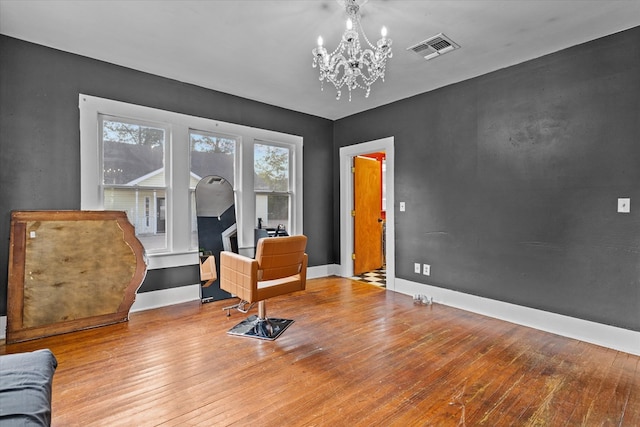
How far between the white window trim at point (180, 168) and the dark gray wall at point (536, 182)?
75.3 inches

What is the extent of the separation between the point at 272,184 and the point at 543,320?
3716 millimetres

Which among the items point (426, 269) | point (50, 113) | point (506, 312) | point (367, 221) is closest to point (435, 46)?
point (426, 269)

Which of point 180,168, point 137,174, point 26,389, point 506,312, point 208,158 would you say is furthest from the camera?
point 208,158

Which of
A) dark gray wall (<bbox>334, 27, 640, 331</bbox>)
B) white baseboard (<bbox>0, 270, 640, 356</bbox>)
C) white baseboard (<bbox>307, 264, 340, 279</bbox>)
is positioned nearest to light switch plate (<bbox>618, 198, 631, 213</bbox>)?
dark gray wall (<bbox>334, 27, 640, 331</bbox>)

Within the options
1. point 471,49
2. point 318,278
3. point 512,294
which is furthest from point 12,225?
point 512,294

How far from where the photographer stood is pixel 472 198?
3.76m

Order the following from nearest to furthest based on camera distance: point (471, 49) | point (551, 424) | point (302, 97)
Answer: point (551, 424)
point (471, 49)
point (302, 97)

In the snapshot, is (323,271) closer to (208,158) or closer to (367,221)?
(367,221)

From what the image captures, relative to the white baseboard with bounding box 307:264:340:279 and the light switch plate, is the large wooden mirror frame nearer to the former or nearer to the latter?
the white baseboard with bounding box 307:264:340:279

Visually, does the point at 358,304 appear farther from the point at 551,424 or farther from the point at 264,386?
the point at 551,424

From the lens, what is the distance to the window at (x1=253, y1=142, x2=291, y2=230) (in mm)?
4730

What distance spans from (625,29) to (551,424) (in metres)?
3.15

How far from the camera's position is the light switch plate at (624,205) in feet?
8.91

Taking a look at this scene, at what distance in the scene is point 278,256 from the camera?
9.25ft
